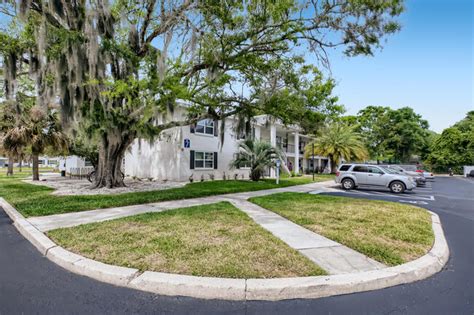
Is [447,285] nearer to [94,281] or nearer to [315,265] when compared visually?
[315,265]

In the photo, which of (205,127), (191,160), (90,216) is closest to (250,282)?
(90,216)

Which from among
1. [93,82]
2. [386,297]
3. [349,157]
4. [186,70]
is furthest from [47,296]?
[349,157]

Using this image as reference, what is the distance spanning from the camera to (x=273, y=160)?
17594 mm

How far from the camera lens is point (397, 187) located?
1386 centimetres

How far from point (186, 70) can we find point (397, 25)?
7.73 meters

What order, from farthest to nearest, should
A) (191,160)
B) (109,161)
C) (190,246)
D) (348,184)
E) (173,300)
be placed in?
1. (191,160)
2. (348,184)
3. (109,161)
4. (190,246)
5. (173,300)

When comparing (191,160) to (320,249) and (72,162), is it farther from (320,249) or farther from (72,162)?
(72,162)

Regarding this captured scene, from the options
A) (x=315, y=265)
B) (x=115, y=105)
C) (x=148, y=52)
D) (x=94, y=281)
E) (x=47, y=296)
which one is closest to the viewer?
(x=47, y=296)

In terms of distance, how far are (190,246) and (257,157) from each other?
1314 cm

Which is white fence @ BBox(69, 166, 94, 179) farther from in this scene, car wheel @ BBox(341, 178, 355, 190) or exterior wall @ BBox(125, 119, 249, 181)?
car wheel @ BBox(341, 178, 355, 190)

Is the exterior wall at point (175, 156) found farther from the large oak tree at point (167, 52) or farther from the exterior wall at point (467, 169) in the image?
the exterior wall at point (467, 169)

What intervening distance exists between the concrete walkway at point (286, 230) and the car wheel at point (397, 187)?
957 centimetres

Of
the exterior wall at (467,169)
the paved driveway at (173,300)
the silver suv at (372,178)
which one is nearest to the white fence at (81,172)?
the paved driveway at (173,300)

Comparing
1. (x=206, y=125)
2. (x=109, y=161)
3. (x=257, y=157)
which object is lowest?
(x=109, y=161)
